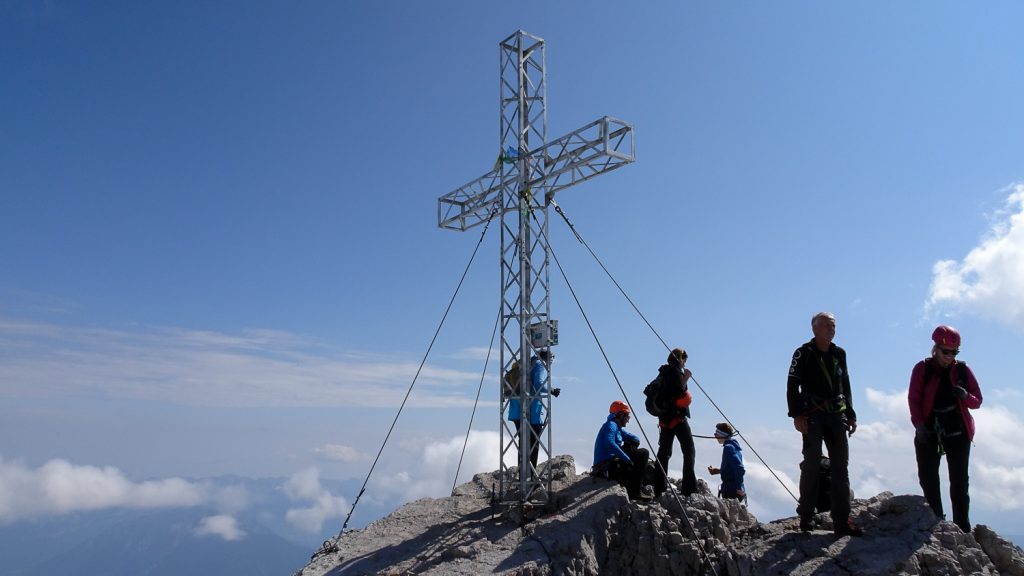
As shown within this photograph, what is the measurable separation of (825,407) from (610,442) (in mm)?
3984

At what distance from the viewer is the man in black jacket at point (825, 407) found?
279 inches

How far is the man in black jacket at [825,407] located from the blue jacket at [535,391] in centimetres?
479

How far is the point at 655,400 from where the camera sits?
9.84m

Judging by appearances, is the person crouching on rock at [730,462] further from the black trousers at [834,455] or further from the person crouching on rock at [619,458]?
the black trousers at [834,455]

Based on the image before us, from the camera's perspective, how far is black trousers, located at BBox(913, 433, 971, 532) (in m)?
7.13

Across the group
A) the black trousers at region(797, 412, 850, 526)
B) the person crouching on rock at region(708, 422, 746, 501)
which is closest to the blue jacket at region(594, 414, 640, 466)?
the person crouching on rock at region(708, 422, 746, 501)

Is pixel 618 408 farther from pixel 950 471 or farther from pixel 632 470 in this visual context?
pixel 950 471

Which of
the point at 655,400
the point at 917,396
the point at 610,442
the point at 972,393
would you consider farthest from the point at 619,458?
the point at 972,393

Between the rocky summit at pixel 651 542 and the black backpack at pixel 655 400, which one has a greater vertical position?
the black backpack at pixel 655 400

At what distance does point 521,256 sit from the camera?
11562 mm

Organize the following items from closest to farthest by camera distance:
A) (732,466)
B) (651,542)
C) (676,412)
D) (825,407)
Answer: (825,407) → (651,542) → (676,412) → (732,466)

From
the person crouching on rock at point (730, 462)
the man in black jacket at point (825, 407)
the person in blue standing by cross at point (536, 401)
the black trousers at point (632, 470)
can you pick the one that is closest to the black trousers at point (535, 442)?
the person in blue standing by cross at point (536, 401)

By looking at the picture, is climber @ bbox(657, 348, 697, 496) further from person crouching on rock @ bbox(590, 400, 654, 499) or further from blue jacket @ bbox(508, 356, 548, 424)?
blue jacket @ bbox(508, 356, 548, 424)

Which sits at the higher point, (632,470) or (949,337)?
(949,337)
